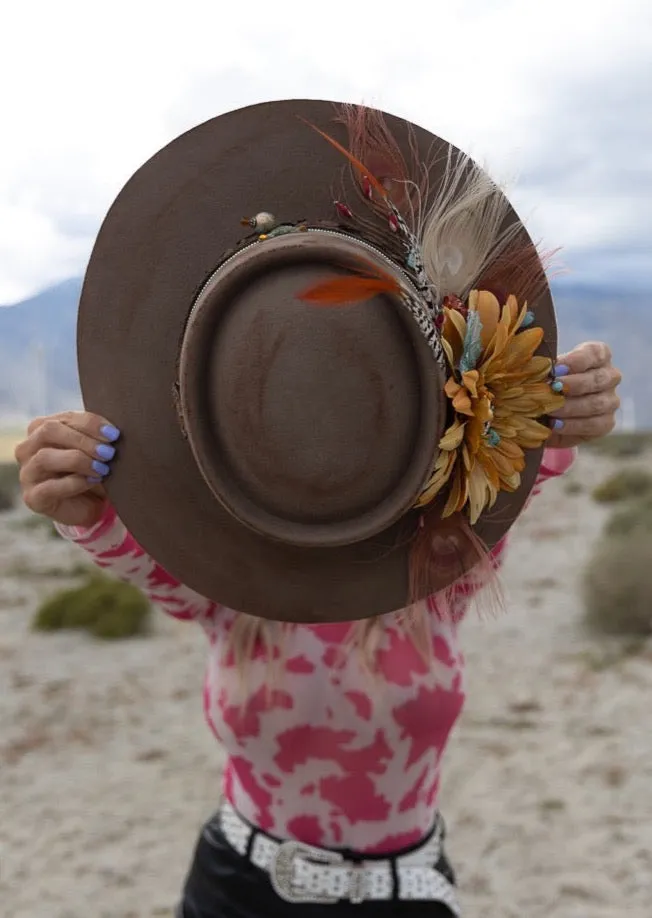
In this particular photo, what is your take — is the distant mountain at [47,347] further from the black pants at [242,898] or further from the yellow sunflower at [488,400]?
the black pants at [242,898]

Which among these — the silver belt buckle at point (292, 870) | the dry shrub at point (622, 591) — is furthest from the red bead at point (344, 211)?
the dry shrub at point (622, 591)

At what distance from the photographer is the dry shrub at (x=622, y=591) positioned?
6023mm

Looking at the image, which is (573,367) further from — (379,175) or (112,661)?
(112,661)

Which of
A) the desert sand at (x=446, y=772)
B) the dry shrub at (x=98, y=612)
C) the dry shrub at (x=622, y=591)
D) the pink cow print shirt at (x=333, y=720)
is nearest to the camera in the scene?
the pink cow print shirt at (x=333, y=720)

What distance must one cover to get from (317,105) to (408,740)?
0.93 metres

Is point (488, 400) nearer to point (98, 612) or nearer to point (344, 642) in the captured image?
point (344, 642)

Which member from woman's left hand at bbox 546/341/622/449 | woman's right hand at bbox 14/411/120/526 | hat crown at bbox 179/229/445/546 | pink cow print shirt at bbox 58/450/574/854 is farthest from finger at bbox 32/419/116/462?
woman's left hand at bbox 546/341/622/449

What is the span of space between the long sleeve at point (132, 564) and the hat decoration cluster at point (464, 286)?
1.44 ft

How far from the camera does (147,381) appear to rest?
3.48ft

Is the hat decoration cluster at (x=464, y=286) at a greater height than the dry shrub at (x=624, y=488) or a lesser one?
greater

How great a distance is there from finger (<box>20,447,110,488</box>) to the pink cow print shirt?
28 cm

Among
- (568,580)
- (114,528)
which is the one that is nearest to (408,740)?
(114,528)

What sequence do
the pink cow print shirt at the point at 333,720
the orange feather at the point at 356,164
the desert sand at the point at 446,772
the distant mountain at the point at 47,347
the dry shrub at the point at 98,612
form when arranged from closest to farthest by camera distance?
the orange feather at the point at 356,164, the distant mountain at the point at 47,347, the pink cow print shirt at the point at 333,720, the desert sand at the point at 446,772, the dry shrub at the point at 98,612

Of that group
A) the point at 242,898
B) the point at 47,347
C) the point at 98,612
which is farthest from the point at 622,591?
the point at 47,347
